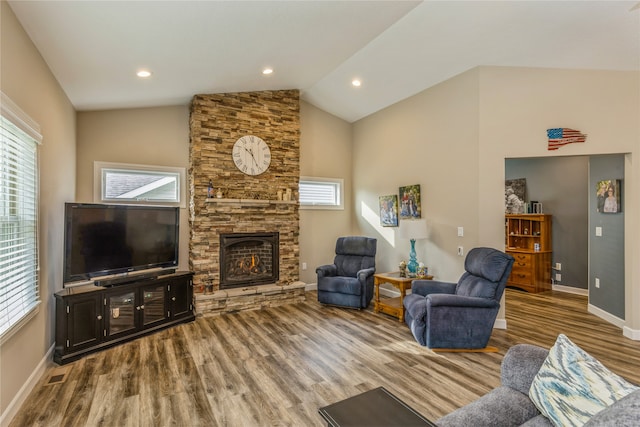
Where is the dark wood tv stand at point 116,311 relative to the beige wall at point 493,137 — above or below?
below

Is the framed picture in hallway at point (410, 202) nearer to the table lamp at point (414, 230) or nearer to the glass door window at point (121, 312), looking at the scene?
the table lamp at point (414, 230)

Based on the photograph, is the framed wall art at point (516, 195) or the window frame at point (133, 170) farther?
the framed wall art at point (516, 195)

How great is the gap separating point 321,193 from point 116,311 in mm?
3921

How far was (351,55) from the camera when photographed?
4.22 meters

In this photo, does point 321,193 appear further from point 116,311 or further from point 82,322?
point 82,322

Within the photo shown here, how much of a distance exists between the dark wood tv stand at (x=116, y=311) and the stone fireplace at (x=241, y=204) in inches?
16.3

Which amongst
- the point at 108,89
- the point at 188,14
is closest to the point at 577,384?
the point at 188,14

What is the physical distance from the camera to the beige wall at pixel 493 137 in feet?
12.4

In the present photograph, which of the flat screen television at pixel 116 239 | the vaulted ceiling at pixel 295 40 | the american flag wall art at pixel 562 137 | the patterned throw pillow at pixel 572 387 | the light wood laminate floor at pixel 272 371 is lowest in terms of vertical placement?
the light wood laminate floor at pixel 272 371

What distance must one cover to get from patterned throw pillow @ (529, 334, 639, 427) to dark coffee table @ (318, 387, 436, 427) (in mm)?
497

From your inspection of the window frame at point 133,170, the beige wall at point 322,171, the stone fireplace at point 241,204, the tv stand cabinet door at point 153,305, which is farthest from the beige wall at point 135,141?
the beige wall at point 322,171

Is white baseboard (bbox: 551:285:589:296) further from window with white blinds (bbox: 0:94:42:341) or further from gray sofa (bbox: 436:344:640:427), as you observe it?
window with white blinds (bbox: 0:94:42:341)

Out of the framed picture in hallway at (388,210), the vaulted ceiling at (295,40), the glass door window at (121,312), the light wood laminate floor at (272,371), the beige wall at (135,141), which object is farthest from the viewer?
the framed picture in hallway at (388,210)

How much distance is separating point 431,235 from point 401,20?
9.71ft
